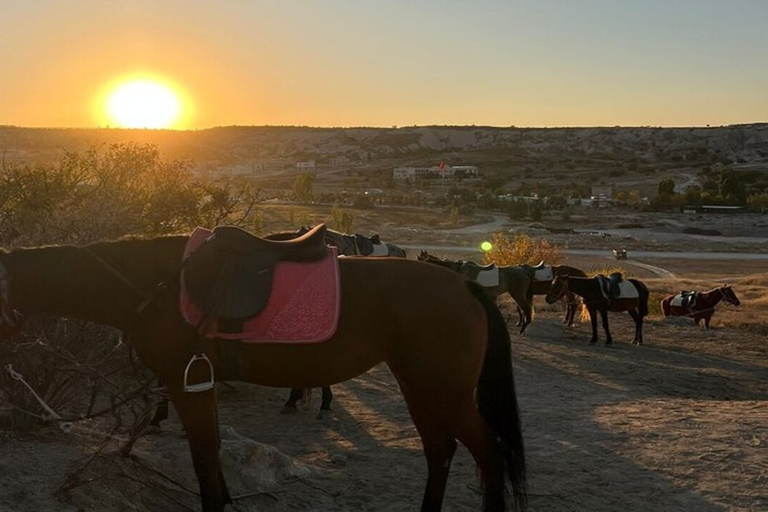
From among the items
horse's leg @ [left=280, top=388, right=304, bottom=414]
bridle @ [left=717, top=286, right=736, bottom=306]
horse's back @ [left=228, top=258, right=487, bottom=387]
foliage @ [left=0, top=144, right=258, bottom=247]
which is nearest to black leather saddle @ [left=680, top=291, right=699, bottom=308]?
bridle @ [left=717, top=286, right=736, bottom=306]

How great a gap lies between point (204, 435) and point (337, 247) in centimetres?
208

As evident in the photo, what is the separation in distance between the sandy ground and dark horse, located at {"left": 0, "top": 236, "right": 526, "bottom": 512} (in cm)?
89

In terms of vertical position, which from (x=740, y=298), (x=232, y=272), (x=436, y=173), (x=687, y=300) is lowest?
(x=740, y=298)

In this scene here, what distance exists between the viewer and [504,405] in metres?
4.41

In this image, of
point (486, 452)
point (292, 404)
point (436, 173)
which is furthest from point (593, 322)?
point (436, 173)

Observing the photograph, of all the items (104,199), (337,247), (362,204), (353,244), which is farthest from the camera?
(362,204)

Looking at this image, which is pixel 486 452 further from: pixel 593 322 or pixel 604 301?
pixel 604 301

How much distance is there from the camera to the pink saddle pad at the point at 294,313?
12.7 feet

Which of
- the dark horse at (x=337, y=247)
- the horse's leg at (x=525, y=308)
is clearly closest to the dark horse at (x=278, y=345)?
the dark horse at (x=337, y=247)

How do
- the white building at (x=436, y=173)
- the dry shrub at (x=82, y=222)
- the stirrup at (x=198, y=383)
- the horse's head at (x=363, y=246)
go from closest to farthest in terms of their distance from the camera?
the stirrup at (x=198, y=383) → the dry shrub at (x=82, y=222) → the horse's head at (x=363, y=246) → the white building at (x=436, y=173)

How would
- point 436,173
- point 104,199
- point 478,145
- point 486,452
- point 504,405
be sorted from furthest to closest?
point 478,145 → point 436,173 → point 104,199 → point 504,405 → point 486,452

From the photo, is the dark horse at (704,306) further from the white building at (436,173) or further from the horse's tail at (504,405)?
the white building at (436,173)

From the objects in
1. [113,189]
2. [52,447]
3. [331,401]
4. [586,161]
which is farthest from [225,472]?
[586,161]

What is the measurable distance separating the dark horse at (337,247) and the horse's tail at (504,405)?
70.7 inches
